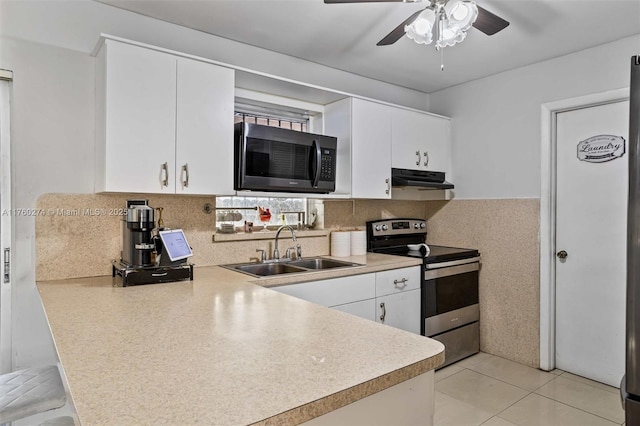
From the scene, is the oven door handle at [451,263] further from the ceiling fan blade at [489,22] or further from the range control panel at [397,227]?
the ceiling fan blade at [489,22]

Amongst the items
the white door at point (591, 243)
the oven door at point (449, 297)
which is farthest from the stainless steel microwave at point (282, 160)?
the white door at point (591, 243)

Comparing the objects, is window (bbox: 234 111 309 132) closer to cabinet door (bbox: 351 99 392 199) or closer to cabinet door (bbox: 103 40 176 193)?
cabinet door (bbox: 351 99 392 199)

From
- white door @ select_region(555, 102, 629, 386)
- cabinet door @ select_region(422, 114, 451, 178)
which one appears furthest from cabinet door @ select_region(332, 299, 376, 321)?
white door @ select_region(555, 102, 629, 386)

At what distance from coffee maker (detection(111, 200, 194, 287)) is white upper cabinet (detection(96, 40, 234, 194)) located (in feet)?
0.49

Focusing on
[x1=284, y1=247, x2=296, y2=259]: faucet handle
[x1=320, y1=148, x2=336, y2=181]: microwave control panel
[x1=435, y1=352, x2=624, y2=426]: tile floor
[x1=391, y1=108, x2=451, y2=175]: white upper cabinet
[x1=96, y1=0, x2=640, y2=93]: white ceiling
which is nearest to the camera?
[x1=96, y1=0, x2=640, y2=93]: white ceiling

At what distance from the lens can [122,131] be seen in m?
1.98

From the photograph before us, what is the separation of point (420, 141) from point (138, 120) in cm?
225

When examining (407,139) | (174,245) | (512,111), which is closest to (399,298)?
(407,139)

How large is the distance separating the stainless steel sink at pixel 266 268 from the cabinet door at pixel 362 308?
38 cm

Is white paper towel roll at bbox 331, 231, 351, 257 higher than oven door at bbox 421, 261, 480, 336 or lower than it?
higher

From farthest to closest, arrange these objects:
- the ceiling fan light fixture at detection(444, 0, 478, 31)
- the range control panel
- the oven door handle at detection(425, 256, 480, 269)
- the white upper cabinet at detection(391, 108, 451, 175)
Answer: the range control panel → the white upper cabinet at detection(391, 108, 451, 175) → the oven door handle at detection(425, 256, 480, 269) → the ceiling fan light fixture at detection(444, 0, 478, 31)

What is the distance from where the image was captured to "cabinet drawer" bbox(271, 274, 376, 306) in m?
2.30

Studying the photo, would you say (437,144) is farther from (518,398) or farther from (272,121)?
(518,398)

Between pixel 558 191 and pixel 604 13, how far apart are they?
124 cm
